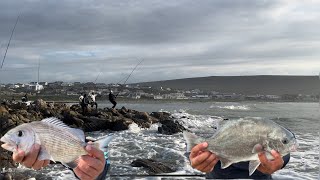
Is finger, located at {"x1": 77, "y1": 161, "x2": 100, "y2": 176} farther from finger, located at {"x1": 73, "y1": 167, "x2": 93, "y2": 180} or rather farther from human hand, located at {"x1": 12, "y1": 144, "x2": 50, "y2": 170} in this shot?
human hand, located at {"x1": 12, "y1": 144, "x2": 50, "y2": 170}

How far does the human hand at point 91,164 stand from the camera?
2.30 metres

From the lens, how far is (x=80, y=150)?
222cm

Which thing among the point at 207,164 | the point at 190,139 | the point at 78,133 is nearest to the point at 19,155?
the point at 78,133

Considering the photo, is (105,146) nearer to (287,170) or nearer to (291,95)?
(291,95)

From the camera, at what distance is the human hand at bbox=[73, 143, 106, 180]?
230 centimetres

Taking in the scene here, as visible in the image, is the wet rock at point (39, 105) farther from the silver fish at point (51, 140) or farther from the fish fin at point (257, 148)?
the fish fin at point (257, 148)

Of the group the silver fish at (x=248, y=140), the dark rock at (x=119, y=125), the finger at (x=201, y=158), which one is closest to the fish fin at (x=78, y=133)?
the silver fish at (x=248, y=140)

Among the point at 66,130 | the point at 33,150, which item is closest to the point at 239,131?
the point at 66,130

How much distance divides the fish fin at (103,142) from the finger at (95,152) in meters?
0.03

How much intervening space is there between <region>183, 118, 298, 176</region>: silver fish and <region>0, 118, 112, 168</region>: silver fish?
543 mm

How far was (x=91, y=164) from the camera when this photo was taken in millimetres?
2330

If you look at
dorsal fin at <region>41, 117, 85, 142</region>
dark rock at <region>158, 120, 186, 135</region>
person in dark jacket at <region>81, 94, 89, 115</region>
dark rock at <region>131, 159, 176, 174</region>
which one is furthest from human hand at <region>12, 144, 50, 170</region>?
person in dark jacket at <region>81, 94, 89, 115</region>

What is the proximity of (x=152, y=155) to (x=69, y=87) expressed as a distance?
633 centimetres

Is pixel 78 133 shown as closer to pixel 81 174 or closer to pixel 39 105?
pixel 81 174
